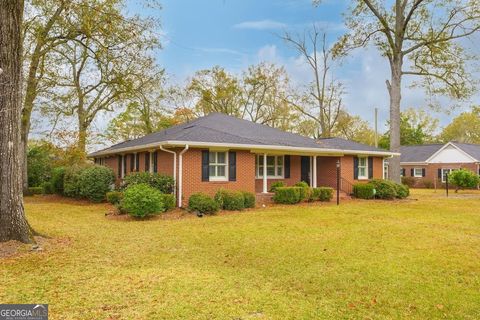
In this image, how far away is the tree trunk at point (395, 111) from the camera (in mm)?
23484

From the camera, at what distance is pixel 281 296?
196 inches

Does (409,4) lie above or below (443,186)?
above

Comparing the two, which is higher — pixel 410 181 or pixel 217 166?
pixel 217 166

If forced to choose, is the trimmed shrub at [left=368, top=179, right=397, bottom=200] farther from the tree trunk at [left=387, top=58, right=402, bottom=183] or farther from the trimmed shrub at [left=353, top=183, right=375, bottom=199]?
the tree trunk at [left=387, top=58, right=402, bottom=183]

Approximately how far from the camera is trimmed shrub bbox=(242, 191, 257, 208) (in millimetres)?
15236

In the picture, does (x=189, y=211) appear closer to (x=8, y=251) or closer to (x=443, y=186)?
(x=8, y=251)

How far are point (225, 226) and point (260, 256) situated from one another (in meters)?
3.80

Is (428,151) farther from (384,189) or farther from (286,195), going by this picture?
(286,195)

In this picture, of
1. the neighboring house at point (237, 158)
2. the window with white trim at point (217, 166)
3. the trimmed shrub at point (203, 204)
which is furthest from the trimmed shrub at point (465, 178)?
the trimmed shrub at point (203, 204)

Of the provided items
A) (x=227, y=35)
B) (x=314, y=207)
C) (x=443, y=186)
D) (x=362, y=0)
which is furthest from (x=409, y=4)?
(x=443, y=186)

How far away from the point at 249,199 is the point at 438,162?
2811 centimetres

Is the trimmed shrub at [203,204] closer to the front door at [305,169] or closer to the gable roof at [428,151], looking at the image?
the front door at [305,169]

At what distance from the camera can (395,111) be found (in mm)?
23438

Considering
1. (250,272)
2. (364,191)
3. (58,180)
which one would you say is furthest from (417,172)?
(250,272)
